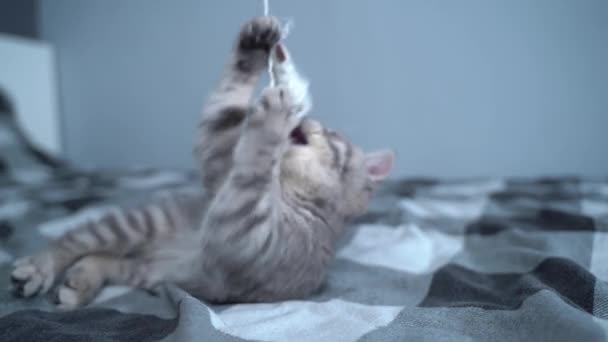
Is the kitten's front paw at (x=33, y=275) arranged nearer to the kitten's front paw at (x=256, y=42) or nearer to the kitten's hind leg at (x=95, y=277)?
the kitten's hind leg at (x=95, y=277)

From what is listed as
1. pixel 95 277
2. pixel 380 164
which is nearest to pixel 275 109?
pixel 380 164

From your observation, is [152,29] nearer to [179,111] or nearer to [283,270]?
[179,111]

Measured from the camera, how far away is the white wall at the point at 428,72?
165cm

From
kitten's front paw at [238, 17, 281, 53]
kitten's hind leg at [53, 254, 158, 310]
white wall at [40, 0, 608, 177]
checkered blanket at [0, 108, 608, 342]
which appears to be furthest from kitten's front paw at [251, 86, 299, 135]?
white wall at [40, 0, 608, 177]

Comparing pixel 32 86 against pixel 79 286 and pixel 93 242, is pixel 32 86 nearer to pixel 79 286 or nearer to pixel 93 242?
pixel 93 242

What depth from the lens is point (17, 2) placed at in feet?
6.83

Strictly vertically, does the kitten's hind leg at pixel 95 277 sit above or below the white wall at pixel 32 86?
below

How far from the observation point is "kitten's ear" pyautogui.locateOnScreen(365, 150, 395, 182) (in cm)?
110

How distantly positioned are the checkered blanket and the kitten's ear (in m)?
0.18

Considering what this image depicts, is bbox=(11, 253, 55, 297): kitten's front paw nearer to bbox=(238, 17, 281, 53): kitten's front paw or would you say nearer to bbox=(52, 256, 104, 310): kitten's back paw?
bbox=(52, 256, 104, 310): kitten's back paw

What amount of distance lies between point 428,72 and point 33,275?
1.58m

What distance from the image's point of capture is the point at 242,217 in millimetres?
729

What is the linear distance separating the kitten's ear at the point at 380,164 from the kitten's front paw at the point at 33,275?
31.0 inches

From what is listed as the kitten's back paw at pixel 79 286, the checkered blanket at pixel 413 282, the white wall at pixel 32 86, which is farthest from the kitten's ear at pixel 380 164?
the white wall at pixel 32 86
